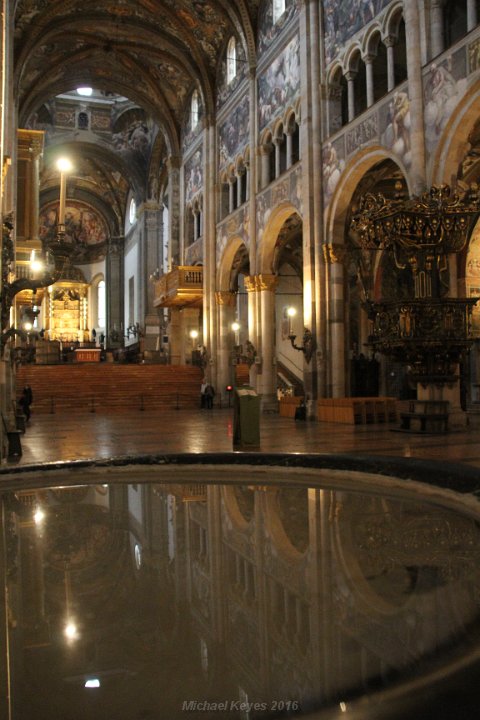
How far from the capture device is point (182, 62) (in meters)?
27.2

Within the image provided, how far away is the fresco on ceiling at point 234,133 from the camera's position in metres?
24.1

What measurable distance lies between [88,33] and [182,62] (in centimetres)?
437

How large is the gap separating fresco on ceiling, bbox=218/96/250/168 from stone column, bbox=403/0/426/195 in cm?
1066

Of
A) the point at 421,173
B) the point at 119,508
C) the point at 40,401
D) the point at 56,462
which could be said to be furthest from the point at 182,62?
the point at 119,508

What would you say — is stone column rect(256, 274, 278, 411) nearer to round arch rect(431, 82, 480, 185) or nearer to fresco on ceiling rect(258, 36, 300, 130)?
fresco on ceiling rect(258, 36, 300, 130)

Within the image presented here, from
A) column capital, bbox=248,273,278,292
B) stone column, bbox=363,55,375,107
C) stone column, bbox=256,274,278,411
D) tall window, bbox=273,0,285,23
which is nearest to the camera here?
stone column, bbox=363,55,375,107

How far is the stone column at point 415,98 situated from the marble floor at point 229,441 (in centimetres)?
541

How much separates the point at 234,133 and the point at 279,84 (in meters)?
4.55

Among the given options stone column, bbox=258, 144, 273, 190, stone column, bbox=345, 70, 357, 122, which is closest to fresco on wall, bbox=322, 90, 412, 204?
stone column, bbox=345, 70, 357, 122

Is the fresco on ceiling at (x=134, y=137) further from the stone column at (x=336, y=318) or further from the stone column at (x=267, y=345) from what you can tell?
the stone column at (x=336, y=318)

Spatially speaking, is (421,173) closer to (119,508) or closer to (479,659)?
(119,508)

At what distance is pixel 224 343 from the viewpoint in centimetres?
2684

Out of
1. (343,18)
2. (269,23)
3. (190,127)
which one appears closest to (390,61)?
(343,18)

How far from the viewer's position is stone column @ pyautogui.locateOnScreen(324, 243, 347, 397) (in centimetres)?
1770
